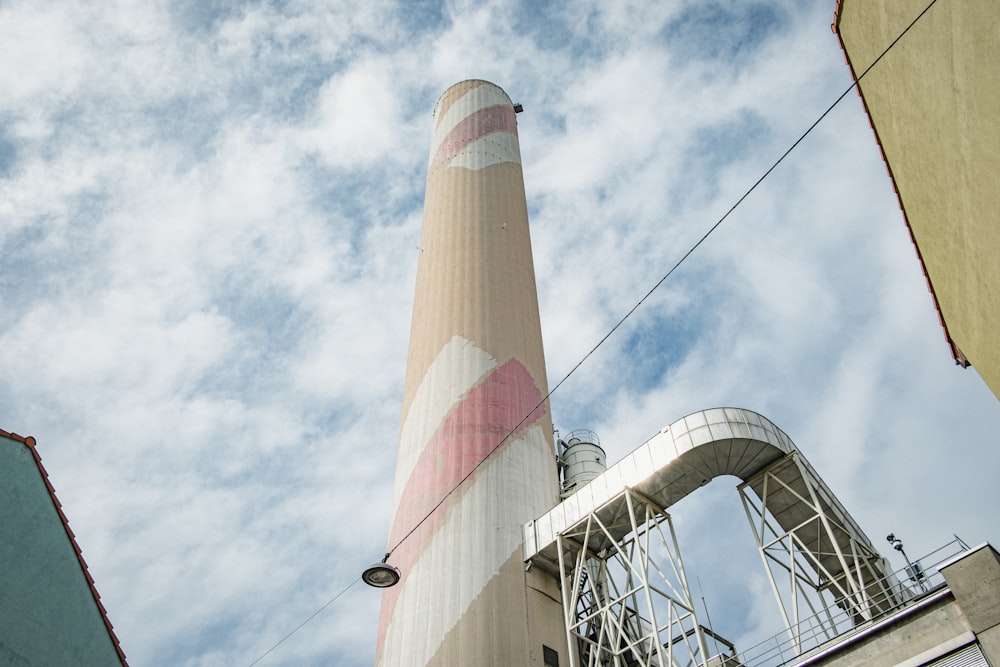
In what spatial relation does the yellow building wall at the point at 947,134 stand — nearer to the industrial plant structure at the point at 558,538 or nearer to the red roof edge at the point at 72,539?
the industrial plant structure at the point at 558,538

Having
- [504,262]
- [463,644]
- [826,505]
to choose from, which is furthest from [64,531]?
[504,262]

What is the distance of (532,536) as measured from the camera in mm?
20531

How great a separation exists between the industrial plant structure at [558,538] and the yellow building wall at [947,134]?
14.8 ft

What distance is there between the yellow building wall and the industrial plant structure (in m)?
4.52

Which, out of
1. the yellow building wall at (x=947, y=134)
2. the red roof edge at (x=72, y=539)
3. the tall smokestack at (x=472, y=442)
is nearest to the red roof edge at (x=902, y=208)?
the yellow building wall at (x=947, y=134)

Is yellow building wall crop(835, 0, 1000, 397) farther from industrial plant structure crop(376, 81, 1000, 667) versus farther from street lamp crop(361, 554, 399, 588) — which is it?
street lamp crop(361, 554, 399, 588)

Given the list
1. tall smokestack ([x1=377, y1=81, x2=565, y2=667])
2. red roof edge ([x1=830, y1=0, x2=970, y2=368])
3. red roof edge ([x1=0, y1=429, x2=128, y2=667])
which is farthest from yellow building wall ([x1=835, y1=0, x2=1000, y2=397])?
red roof edge ([x1=0, y1=429, x2=128, y2=667])

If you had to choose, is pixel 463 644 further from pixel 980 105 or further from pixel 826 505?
pixel 980 105

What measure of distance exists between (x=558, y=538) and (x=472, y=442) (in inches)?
161

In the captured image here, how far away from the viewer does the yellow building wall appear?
9.02m

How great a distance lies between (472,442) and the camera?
22.3m

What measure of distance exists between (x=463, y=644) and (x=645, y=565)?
484 cm

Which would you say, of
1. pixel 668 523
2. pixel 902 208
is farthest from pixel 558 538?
pixel 902 208

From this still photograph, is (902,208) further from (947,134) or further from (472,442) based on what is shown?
(472,442)
